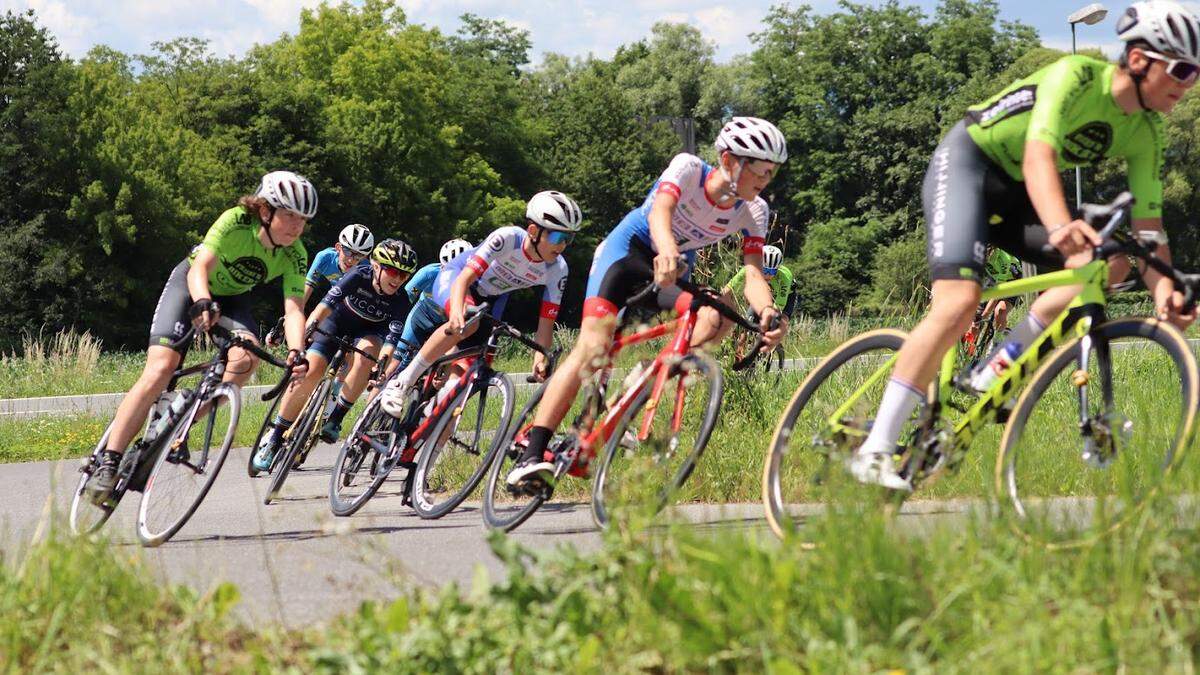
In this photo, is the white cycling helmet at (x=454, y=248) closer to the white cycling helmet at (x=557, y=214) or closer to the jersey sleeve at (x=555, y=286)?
the jersey sleeve at (x=555, y=286)

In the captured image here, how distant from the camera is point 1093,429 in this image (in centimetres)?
489

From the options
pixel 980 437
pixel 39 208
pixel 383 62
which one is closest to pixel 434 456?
pixel 980 437

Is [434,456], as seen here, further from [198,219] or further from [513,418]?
[198,219]

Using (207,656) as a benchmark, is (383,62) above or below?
above

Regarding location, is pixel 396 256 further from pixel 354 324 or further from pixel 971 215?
Result: pixel 971 215

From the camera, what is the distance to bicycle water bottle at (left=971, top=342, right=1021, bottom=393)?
206 inches

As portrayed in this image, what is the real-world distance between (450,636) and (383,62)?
5895 cm

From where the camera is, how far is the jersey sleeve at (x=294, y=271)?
862 cm

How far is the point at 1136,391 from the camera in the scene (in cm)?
636

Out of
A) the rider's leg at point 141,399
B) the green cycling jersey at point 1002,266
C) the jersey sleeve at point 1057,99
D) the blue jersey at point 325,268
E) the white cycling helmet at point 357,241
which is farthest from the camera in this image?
the blue jersey at point 325,268

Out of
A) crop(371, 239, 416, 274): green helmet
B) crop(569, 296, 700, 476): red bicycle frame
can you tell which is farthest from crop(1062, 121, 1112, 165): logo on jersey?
crop(371, 239, 416, 274): green helmet

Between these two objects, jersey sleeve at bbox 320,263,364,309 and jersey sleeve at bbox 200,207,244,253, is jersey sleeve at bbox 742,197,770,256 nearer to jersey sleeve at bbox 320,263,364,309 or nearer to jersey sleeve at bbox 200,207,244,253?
jersey sleeve at bbox 200,207,244,253

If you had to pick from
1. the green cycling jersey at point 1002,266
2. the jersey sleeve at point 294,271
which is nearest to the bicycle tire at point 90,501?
the jersey sleeve at point 294,271

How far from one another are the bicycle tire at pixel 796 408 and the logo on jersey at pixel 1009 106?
88 cm
